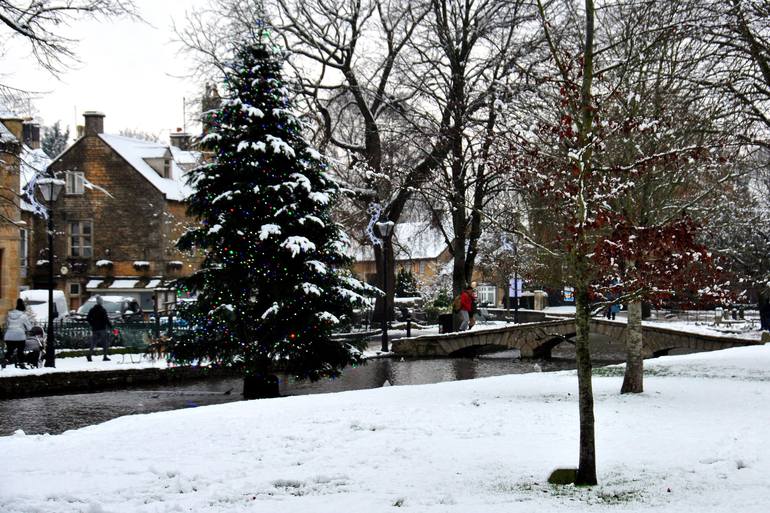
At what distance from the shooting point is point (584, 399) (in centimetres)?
829

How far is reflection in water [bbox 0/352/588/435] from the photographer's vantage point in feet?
53.0

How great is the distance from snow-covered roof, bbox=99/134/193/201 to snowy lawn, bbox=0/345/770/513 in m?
35.5

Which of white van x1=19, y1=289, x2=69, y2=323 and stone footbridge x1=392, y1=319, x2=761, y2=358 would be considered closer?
stone footbridge x1=392, y1=319, x2=761, y2=358

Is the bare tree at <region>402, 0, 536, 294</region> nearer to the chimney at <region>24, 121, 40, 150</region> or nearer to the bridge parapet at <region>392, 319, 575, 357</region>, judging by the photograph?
the bridge parapet at <region>392, 319, 575, 357</region>

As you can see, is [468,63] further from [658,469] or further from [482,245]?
[482,245]

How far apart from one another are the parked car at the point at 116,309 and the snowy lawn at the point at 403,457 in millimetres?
20460

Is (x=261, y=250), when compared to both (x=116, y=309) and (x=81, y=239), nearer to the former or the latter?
(x=116, y=309)

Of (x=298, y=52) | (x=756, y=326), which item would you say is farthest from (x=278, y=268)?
(x=756, y=326)

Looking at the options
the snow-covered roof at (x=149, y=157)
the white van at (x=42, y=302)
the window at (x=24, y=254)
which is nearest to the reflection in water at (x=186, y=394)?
the white van at (x=42, y=302)

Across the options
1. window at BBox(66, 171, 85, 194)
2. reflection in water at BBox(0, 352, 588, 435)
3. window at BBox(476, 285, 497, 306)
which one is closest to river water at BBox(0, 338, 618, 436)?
reflection in water at BBox(0, 352, 588, 435)

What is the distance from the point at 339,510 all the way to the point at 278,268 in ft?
37.4

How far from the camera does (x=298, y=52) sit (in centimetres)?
3319

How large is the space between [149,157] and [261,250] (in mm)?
33455

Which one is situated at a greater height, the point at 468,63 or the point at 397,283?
the point at 468,63
